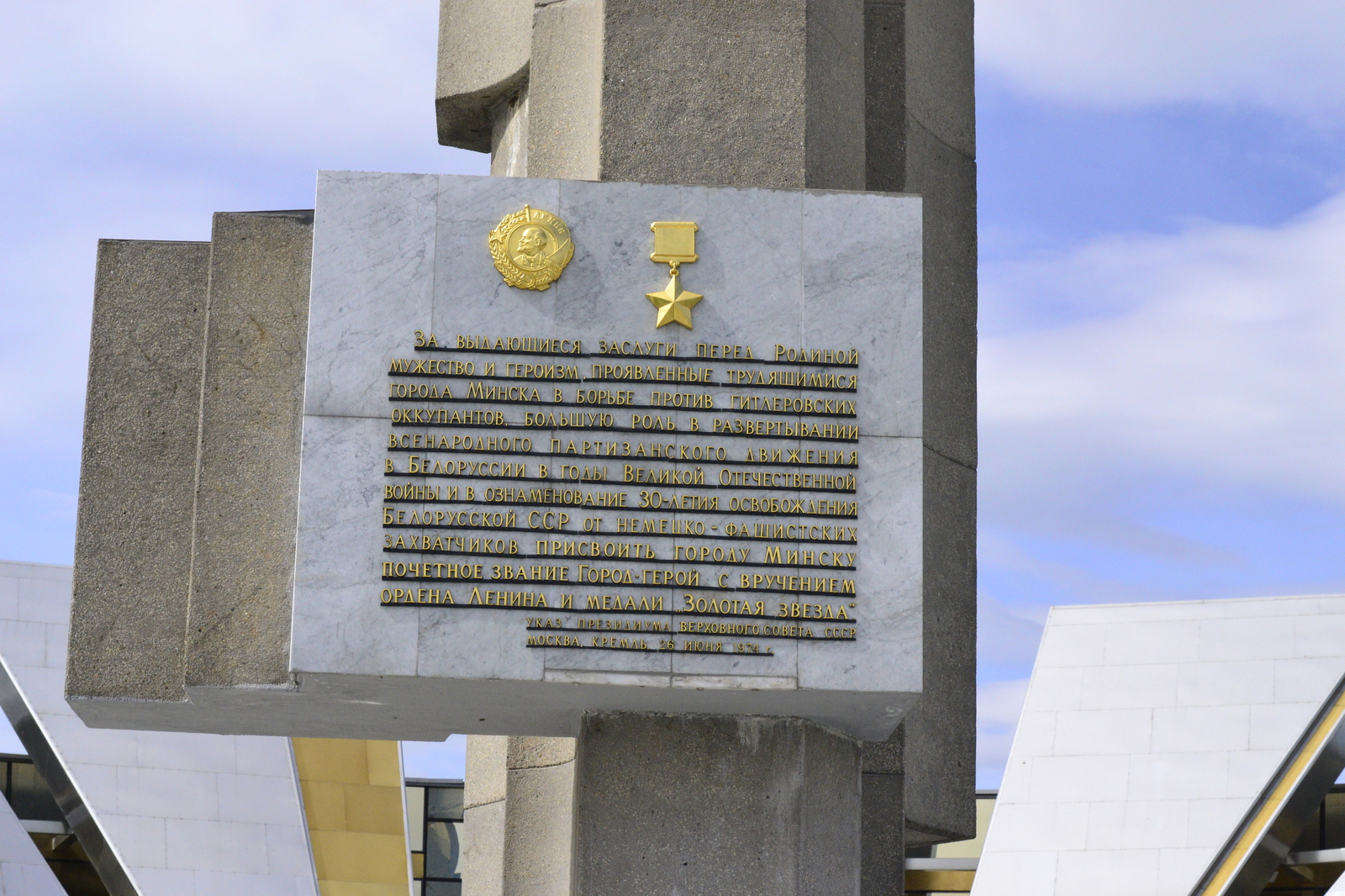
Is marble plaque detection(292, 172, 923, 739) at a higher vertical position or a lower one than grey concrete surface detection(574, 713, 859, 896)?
higher

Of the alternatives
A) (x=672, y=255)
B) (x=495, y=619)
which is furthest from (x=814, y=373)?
(x=495, y=619)

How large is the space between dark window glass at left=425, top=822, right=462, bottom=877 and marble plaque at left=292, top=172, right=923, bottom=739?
1950 centimetres

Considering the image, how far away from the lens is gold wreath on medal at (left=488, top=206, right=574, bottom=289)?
23.5 feet

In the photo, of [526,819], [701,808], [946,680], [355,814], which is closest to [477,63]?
[526,819]

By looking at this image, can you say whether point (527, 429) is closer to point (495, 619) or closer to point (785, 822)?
point (495, 619)

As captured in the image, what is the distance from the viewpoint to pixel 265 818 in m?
19.4

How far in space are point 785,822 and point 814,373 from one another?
1911 mm

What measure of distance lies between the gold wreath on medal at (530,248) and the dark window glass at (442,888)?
64.1 ft

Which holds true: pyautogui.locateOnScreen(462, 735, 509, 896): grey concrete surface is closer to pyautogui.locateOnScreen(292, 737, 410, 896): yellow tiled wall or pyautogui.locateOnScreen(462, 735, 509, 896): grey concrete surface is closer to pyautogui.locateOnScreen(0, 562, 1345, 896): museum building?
pyautogui.locateOnScreen(0, 562, 1345, 896): museum building

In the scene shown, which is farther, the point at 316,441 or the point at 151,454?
the point at 151,454

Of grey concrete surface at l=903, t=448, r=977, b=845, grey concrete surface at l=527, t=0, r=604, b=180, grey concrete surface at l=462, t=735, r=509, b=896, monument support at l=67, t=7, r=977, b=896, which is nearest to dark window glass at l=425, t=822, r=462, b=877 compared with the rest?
grey concrete surface at l=462, t=735, r=509, b=896

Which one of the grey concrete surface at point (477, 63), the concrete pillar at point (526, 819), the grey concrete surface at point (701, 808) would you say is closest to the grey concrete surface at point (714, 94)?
the grey concrete surface at point (477, 63)

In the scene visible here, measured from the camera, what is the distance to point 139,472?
7590 millimetres

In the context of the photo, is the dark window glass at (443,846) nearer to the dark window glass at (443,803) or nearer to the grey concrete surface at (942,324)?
the dark window glass at (443,803)
